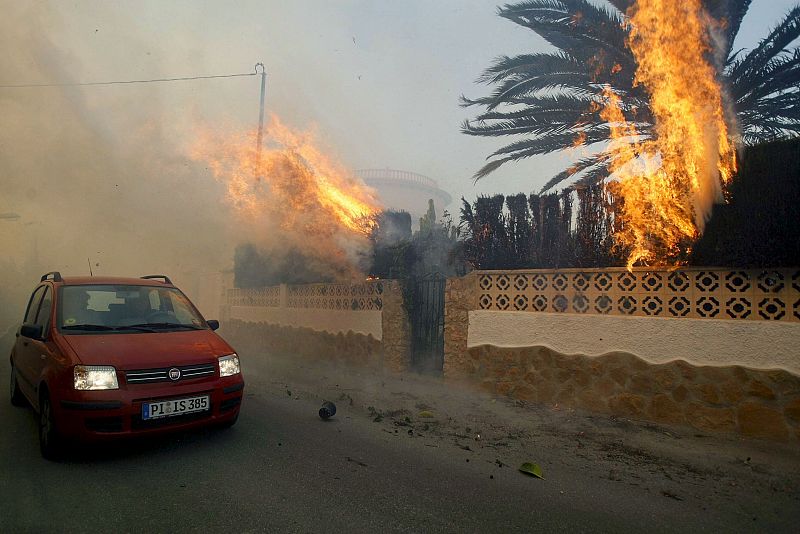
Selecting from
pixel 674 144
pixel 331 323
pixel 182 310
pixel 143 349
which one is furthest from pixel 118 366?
pixel 674 144

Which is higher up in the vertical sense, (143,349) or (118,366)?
(143,349)

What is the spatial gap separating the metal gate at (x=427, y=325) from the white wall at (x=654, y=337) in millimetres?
1526

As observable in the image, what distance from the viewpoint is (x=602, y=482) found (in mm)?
4234

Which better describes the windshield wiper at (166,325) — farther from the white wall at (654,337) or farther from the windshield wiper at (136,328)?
the white wall at (654,337)

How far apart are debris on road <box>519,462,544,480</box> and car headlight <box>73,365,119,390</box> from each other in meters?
3.73

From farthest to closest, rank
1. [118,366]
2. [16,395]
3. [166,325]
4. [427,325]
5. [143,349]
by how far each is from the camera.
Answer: [427,325] < [16,395] < [166,325] < [143,349] < [118,366]

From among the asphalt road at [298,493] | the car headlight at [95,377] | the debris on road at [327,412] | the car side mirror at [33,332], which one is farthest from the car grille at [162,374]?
the debris on road at [327,412]

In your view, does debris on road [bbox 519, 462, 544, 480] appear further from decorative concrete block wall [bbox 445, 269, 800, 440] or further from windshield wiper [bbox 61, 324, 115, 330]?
windshield wiper [bbox 61, 324, 115, 330]

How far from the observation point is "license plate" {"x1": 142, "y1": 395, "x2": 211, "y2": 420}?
406 cm

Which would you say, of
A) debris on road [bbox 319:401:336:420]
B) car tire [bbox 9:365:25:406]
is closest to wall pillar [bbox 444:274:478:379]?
debris on road [bbox 319:401:336:420]

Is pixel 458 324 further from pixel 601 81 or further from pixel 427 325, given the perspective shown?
pixel 601 81

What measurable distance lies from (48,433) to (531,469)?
14.4 feet

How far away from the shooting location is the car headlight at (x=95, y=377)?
13.0 feet

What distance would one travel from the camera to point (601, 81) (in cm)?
955
